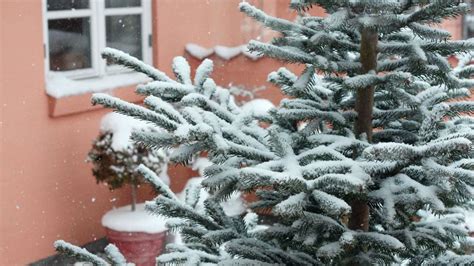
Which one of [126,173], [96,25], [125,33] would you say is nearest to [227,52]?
[125,33]

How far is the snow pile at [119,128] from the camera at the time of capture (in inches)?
241

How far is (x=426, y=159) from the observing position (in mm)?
1592

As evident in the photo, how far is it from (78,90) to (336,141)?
4.69m

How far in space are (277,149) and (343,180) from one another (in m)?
0.22

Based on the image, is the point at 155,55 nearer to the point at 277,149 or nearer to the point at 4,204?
the point at 4,204

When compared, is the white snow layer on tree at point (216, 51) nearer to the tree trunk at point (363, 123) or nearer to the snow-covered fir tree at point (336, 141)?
the snow-covered fir tree at point (336, 141)

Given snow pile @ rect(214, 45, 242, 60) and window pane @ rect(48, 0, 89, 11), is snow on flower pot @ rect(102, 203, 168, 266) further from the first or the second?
snow pile @ rect(214, 45, 242, 60)

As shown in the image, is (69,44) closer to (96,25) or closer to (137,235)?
(96,25)

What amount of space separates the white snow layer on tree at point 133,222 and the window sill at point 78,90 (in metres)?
0.92

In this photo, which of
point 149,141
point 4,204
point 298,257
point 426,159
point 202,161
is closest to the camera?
point 426,159

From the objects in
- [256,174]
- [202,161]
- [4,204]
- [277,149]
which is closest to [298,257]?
[277,149]

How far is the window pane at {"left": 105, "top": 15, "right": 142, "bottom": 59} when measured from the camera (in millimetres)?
6820

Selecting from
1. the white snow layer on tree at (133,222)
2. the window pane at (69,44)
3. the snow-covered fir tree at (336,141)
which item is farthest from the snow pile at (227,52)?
the snow-covered fir tree at (336,141)

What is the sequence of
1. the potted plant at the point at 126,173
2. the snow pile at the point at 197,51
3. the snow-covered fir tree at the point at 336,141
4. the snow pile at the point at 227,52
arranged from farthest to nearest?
the snow pile at the point at 227,52, the snow pile at the point at 197,51, the potted plant at the point at 126,173, the snow-covered fir tree at the point at 336,141
